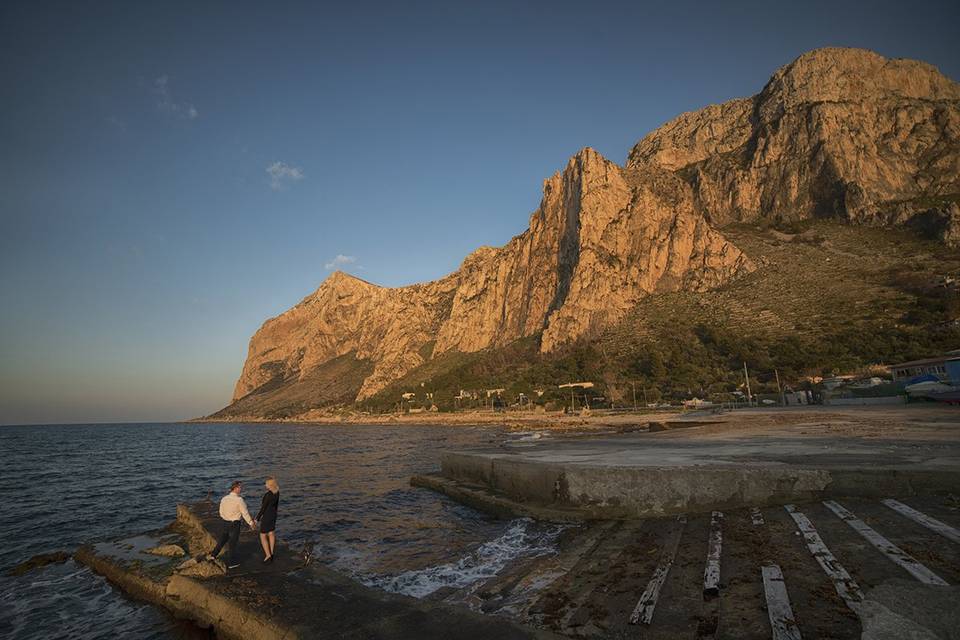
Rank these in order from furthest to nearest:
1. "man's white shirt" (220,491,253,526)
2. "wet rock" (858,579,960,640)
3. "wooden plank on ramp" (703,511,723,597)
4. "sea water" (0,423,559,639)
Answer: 1. "man's white shirt" (220,491,253,526)
2. "sea water" (0,423,559,639)
3. "wooden plank on ramp" (703,511,723,597)
4. "wet rock" (858,579,960,640)

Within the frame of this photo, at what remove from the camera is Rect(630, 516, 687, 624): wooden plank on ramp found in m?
5.16

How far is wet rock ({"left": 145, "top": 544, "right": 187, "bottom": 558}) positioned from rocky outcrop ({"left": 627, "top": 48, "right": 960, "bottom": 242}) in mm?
112610

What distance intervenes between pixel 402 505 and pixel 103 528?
32.9 ft

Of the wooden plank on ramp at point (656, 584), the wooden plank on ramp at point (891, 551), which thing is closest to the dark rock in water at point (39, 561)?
the wooden plank on ramp at point (656, 584)

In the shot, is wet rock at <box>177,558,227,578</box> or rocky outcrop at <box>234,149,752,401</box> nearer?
wet rock at <box>177,558,227,578</box>

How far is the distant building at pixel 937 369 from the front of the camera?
33000mm

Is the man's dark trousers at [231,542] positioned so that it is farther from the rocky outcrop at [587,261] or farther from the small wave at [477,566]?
the rocky outcrop at [587,261]

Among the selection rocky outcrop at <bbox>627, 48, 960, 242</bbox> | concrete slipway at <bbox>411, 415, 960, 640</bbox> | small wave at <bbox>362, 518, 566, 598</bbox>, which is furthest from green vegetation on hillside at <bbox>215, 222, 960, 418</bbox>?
small wave at <bbox>362, 518, 566, 598</bbox>

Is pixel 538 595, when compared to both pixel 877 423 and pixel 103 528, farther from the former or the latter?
pixel 877 423

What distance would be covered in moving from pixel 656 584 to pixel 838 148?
13426 centimetres

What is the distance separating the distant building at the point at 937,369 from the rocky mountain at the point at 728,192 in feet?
153

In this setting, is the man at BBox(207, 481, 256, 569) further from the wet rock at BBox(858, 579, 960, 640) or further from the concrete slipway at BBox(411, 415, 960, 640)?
the wet rock at BBox(858, 579, 960, 640)

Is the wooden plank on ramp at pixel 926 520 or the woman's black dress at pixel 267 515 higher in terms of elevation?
the woman's black dress at pixel 267 515

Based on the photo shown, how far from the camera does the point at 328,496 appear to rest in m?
19.2
